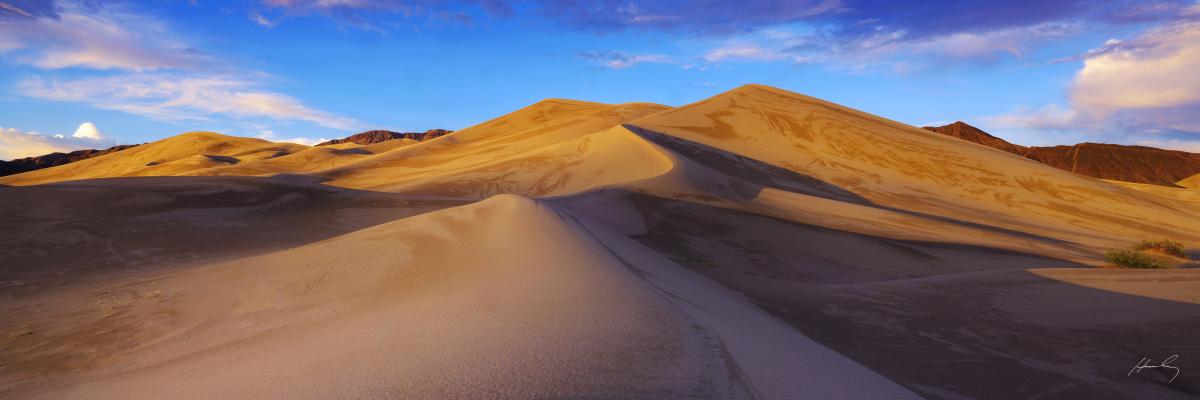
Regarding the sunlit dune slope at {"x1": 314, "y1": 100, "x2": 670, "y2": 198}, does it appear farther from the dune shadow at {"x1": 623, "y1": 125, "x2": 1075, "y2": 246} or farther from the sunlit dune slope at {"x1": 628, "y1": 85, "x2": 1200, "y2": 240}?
the sunlit dune slope at {"x1": 628, "y1": 85, "x2": 1200, "y2": 240}

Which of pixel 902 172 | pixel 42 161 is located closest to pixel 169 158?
pixel 42 161

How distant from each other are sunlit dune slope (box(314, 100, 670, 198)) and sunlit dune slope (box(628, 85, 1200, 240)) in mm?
3406

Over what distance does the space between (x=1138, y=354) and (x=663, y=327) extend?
4.66 metres

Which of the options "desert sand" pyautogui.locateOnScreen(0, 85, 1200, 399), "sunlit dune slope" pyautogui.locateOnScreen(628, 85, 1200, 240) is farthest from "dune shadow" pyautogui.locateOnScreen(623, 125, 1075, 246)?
"desert sand" pyautogui.locateOnScreen(0, 85, 1200, 399)

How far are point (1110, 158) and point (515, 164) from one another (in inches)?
3641

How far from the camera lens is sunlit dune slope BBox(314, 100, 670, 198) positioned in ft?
60.6

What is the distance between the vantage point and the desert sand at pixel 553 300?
9.56 feet

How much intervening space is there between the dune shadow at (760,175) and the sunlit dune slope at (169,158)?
32.6 metres

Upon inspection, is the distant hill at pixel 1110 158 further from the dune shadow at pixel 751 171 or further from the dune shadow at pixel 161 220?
the dune shadow at pixel 161 220

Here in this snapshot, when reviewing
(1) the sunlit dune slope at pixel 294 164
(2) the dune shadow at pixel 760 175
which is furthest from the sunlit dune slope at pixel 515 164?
(1) the sunlit dune slope at pixel 294 164

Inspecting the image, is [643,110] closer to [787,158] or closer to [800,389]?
[787,158]

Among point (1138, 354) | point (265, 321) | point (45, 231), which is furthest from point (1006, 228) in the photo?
point (45, 231)

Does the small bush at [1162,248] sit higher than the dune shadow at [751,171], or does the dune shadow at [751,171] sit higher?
the dune shadow at [751,171]

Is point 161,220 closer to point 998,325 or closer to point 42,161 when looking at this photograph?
point 998,325
